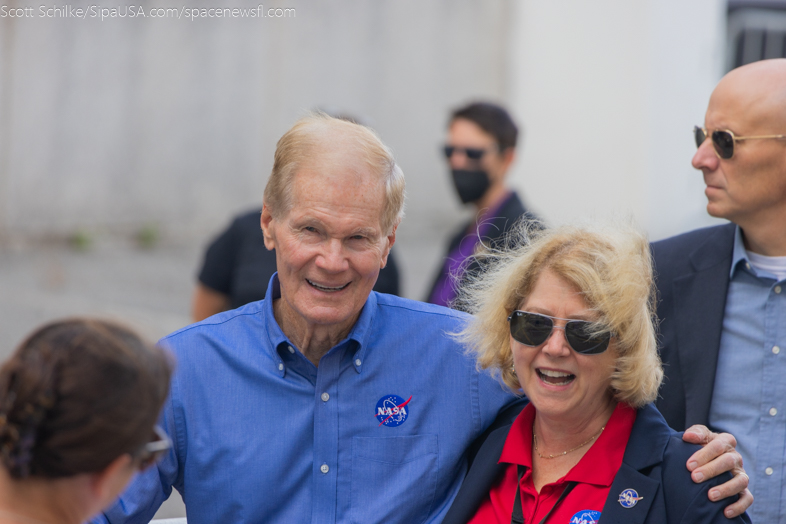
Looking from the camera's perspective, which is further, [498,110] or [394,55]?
[394,55]

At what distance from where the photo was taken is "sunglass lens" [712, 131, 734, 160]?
10.2 ft

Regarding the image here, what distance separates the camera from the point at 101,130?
10000 millimetres

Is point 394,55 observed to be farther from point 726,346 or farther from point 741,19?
point 726,346

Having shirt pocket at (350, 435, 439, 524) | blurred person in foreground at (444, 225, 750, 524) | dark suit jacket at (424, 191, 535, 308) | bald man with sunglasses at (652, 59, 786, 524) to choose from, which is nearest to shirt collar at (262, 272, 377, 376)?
shirt pocket at (350, 435, 439, 524)

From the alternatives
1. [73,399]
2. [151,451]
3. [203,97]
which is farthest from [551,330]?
[203,97]

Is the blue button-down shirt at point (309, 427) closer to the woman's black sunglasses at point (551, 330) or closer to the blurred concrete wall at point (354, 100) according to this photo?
the woman's black sunglasses at point (551, 330)

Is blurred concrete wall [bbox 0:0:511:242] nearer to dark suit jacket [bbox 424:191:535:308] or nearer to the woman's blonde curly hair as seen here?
dark suit jacket [bbox 424:191:535:308]

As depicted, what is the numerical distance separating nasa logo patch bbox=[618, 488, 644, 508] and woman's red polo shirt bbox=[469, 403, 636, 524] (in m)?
0.06

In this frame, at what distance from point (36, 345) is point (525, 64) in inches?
415

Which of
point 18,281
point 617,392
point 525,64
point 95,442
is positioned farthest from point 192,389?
point 525,64

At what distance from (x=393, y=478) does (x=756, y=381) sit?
1.30 m

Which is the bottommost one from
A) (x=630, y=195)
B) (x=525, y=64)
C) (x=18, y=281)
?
(x=18, y=281)

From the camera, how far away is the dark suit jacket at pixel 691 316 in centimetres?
301

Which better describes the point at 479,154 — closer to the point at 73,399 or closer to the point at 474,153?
the point at 474,153
